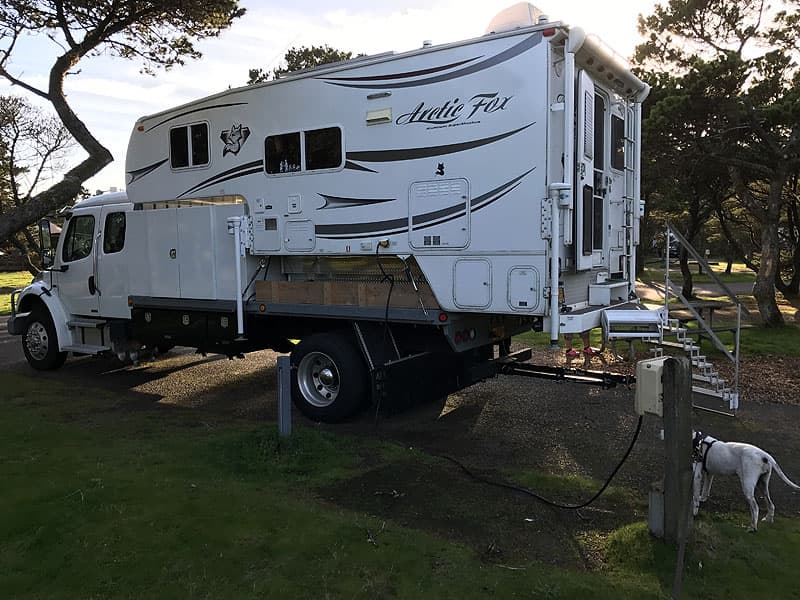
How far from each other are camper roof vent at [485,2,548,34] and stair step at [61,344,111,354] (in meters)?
6.91

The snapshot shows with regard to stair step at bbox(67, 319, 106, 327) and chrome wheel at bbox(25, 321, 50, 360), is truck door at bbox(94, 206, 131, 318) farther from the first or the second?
chrome wheel at bbox(25, 321, 50, 360)

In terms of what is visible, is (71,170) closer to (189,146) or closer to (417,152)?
(189,146)

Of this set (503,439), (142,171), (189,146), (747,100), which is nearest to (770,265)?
(747,100)

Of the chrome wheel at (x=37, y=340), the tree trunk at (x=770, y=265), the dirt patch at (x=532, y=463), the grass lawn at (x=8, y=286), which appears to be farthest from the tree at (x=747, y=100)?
the grass lawn at (x=8, y=286)

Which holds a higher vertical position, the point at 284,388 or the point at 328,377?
the point at 284,388

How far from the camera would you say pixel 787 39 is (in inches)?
521

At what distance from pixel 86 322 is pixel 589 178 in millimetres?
7393

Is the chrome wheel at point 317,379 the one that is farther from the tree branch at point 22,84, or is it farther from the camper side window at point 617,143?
the tree branch at point 22,84

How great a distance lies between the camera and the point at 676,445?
386 centimetres

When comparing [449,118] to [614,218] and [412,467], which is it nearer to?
[614,218]

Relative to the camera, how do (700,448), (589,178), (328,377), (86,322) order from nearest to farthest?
1. (700,448)
2. (589,178)
3. (328,377)
4. (86,322)

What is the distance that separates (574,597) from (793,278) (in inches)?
878

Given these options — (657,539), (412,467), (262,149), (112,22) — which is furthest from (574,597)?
(112,22)

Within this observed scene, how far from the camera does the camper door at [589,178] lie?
5.72 m
